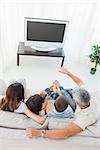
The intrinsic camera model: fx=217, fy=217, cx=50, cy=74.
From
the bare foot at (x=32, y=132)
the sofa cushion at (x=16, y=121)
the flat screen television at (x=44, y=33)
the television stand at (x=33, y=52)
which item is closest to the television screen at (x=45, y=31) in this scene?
the flat screen television at (x=44, y=33)

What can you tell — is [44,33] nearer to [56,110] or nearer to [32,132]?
[56,110]

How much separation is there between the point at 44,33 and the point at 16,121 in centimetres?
159

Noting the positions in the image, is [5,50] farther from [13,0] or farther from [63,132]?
[63,132]

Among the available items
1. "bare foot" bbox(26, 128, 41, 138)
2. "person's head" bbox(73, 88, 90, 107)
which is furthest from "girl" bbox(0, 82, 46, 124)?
"person's head" bbox(73, 88, 90, 107)

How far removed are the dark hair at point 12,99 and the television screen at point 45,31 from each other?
1.22m

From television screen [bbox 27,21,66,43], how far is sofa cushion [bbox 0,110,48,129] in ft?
4.88

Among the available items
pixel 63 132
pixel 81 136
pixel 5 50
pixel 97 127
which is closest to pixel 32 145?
pixel 63 132

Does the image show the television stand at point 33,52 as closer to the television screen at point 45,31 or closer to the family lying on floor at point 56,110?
the television screen at point 45,31

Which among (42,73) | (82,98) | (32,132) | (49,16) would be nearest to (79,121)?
(82,98)

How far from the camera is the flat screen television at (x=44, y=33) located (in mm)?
2910

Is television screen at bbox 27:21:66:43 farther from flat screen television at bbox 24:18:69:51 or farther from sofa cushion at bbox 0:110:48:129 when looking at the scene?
sofa cushion at bbox 0:110:48:129

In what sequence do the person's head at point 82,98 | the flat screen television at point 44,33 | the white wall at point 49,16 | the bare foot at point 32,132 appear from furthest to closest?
the white wall at point 49,16 < the flat screen television at point 44,33 < the person's head at point 82,98 < the bare foot at point 32,132

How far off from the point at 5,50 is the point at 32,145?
73.7 inches

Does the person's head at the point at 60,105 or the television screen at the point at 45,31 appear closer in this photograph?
the person's head at the point at 60,105
